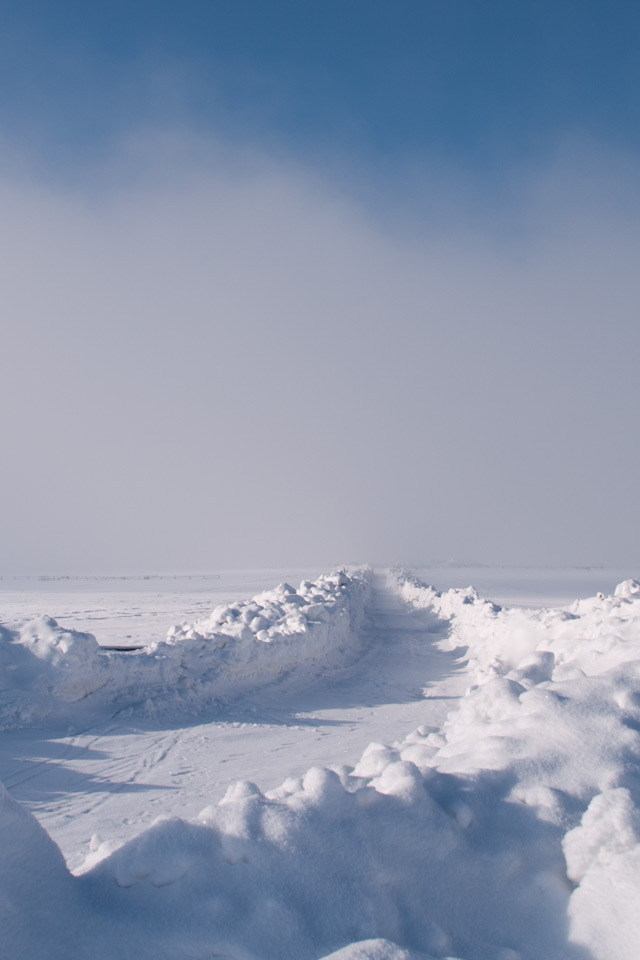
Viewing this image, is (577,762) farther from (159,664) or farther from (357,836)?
(159,664)

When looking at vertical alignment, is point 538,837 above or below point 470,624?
above

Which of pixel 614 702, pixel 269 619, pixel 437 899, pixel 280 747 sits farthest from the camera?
pixel 269 619

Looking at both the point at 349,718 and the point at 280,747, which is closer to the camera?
the point at 280,747

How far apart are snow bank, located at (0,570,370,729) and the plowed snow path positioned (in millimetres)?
384

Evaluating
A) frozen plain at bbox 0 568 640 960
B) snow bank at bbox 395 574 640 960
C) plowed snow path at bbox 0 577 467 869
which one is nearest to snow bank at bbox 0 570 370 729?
plowed snow path at bbox 0 577 467 869

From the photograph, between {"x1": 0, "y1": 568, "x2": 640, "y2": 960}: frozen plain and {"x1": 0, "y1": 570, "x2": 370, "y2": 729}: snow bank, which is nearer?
{"x1": 0, "y1": 568, "x2": 640, "y2": 960}: frozen plain

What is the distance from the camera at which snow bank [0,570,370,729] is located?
6.31m

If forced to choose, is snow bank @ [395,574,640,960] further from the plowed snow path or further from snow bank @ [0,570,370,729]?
snow bank @ [0,570,370,729]

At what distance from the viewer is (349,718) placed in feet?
22.3

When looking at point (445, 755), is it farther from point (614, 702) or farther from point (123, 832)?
point (123, 832)

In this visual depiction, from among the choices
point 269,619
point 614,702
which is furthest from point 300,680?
point 614,702

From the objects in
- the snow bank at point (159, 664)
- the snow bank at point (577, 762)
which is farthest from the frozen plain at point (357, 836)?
the snow bank at point (159, 664)

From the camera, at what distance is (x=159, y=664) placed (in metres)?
7.34

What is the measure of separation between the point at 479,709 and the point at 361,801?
1560 millimetres
